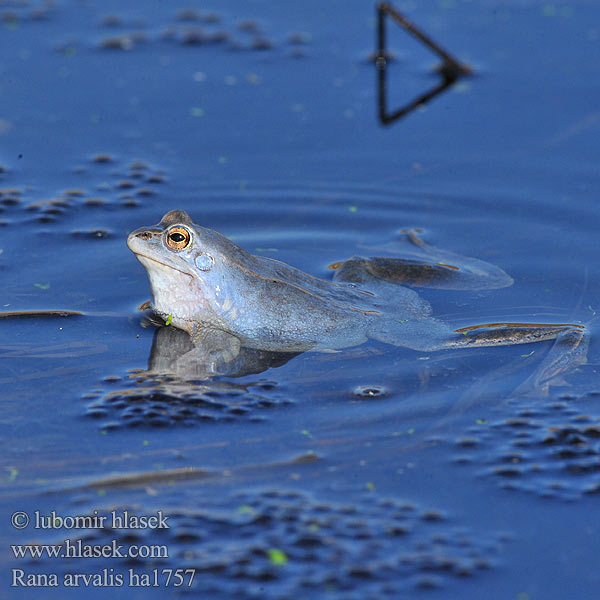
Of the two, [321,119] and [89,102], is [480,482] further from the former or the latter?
[89,102]

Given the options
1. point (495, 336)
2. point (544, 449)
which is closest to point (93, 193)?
point (495, 336)

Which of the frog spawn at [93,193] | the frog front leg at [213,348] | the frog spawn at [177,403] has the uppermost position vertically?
the frog spawn at [93,193]

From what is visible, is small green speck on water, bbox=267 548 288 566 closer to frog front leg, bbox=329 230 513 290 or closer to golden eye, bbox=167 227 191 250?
golden eye, bbox=167 227 191 250

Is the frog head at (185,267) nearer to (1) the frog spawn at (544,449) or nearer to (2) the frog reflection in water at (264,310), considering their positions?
(2) the frog reflection in water at (264,310)

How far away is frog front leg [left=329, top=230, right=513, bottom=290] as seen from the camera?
7.70m

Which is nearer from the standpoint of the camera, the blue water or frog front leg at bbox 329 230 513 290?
the blue water

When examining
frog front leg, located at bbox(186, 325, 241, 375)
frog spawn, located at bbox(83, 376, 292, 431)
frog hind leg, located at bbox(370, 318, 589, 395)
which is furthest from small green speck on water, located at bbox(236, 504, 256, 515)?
frog hind leg, located at bbox(370, 318, 589, 395)

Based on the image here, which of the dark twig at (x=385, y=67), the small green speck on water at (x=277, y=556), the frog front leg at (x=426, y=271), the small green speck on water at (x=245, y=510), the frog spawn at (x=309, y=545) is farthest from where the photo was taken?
the dark twig at (x=385, y=67)

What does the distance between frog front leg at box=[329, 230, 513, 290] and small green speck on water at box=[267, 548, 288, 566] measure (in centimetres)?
317

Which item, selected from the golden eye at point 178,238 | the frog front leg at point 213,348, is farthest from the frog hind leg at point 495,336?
the golden eye at point 178,238

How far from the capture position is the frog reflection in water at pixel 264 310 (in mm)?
6895

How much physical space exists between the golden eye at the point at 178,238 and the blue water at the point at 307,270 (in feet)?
2.29

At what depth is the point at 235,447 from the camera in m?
5.73

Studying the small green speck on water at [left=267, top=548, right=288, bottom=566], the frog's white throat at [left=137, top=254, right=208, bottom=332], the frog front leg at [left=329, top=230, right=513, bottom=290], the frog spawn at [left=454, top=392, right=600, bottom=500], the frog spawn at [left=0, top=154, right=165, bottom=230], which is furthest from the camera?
the frog spawn at [left=0, top=154, right=165, bottom=230]
